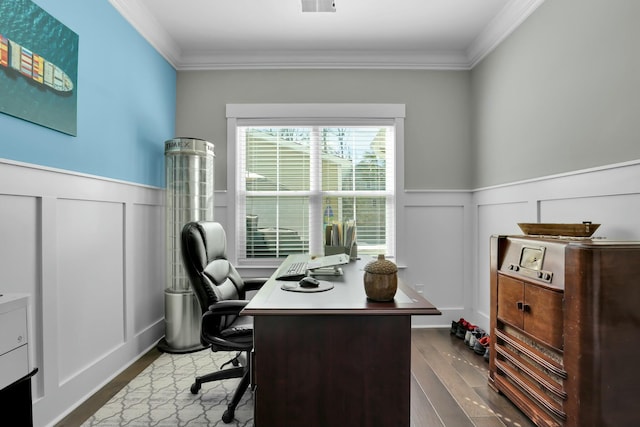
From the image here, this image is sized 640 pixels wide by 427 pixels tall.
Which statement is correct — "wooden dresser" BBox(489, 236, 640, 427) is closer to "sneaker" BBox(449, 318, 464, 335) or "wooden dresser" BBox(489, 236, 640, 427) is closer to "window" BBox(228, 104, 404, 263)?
"sneaker" BBox(449, 318, 464, 335)

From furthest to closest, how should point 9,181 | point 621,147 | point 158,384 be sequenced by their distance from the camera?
point 158,384 → point 621,147 → point 9,181

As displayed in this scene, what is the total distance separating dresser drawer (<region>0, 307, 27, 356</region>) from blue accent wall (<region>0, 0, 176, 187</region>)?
2.83 feet

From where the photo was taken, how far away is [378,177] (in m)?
3.68

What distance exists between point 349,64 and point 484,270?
241 cm

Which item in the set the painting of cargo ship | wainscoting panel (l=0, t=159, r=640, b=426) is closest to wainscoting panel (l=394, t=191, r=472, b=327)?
wainscoting panel (l=0, t=159, r=640, b=426)

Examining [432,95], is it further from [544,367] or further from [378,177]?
[544,367]

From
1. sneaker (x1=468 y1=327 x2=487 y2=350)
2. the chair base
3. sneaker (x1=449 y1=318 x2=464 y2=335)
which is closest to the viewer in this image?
the chair base

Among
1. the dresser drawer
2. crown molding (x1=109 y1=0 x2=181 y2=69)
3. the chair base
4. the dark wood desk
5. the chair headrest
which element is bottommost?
the chair base

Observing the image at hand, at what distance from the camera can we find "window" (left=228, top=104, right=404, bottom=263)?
364cm

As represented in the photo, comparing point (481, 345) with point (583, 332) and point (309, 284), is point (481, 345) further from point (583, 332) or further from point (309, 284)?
point (309, 284)

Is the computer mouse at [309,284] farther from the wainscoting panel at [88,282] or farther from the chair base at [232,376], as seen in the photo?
the wainscoting panel at [88,282]

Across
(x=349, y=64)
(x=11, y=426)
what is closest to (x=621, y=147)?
(x=349, y=64)

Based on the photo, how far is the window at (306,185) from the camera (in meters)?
3.64

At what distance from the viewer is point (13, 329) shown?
1196 mm
